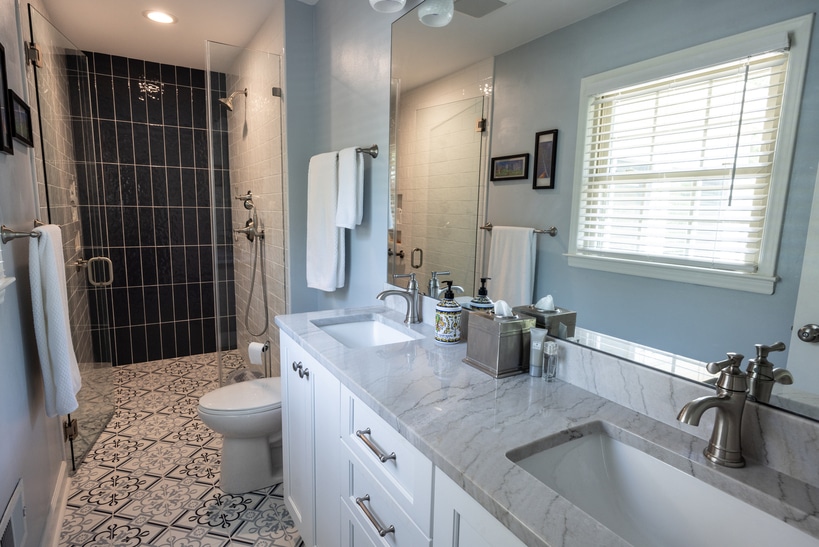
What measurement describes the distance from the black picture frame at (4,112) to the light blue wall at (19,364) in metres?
0.06

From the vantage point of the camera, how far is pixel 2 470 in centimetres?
122

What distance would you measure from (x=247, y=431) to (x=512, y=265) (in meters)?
1.48

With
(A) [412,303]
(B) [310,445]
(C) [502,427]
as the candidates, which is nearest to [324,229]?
(A) [412,303]

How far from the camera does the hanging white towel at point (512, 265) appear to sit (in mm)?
1271

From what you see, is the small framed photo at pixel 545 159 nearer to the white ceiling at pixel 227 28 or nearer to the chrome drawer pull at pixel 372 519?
the white ceiling at pixel 227 28

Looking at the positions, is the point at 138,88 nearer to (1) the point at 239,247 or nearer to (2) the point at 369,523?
(1) the point at 239,247

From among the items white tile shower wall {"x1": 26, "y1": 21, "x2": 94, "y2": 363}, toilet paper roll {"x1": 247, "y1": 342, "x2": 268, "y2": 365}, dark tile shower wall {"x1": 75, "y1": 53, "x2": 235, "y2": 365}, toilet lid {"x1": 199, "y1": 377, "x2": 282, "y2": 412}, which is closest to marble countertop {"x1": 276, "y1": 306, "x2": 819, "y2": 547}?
toilet lid {"x1": 199, "y1": 377, "x2": 282, "y2": 412}

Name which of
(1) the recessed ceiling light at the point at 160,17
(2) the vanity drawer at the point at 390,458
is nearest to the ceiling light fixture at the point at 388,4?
(2) the vanity drawer at the point at 390,458

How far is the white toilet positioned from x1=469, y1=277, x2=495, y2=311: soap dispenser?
1165mm

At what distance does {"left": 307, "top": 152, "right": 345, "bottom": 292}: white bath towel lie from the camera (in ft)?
7.25

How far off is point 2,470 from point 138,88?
3339 millimetres

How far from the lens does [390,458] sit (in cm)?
98

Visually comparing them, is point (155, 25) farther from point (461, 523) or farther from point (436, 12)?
point (461, 523)

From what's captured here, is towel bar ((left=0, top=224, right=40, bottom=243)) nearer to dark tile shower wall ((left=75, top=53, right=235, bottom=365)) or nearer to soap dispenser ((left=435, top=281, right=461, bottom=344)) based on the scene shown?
soap dispenser ((left=435, top=281, right=461, bottom=344))
